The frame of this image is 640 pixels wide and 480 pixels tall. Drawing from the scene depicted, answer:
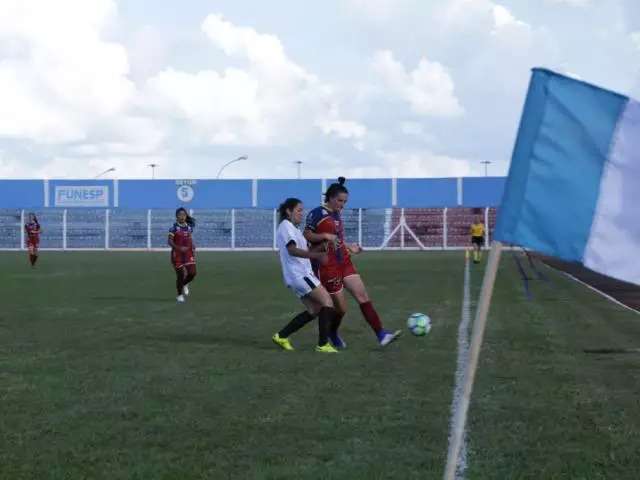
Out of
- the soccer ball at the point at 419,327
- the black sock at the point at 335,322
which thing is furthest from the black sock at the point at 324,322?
the soccer ball at the point at 419,327

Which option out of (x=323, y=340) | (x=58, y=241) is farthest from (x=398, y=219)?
(x=323, y=340)

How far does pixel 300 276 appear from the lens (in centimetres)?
1215

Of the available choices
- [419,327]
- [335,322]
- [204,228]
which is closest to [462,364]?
[335,322]

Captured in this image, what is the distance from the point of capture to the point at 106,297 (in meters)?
21.5

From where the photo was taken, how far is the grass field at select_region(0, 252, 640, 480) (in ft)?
21.8

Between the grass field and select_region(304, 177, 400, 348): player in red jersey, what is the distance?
36 cm

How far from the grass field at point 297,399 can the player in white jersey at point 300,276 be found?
1.13ft

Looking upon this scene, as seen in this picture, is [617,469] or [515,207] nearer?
[515,207]

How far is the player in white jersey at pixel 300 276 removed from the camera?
39.3 feet

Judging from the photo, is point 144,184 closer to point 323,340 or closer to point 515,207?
point 323,340

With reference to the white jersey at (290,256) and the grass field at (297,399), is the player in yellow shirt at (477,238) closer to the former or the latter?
the grass field at (297,399)

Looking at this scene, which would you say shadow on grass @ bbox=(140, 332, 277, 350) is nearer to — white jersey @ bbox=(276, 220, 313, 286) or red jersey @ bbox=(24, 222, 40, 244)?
white jersey @ bbox=(276, 220, 313, 286)

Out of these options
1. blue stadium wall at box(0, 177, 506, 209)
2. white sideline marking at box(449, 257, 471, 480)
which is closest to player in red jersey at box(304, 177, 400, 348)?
white sideline marking at box(449, 257, 471, 480)

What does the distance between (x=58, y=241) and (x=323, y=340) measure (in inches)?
2241
